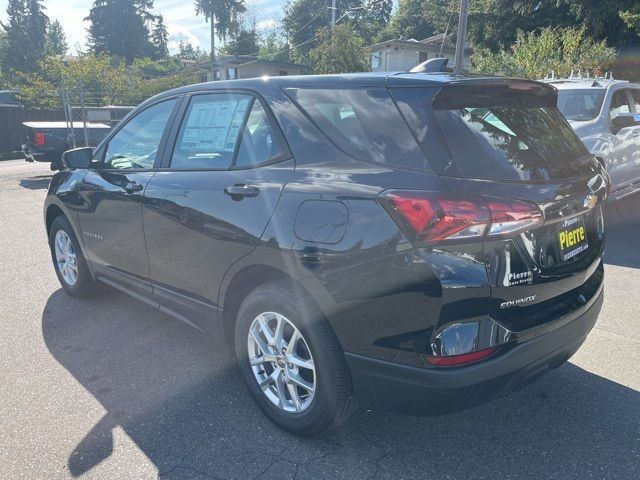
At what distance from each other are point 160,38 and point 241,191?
81.5 meters

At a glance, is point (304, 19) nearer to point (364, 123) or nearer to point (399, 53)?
point (399, 53)

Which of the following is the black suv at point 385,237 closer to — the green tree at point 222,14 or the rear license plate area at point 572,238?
the rear license plate area at point 572,238

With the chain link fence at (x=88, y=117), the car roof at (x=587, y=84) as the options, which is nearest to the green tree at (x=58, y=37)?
the chain link fence at (x=88, y=117)

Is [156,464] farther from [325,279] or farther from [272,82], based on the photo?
[272,82]

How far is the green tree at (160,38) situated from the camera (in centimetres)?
7329

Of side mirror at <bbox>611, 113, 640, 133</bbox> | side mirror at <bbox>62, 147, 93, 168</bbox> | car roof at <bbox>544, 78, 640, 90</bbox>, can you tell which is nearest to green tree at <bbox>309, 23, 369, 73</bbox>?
car roof at <bbox>544, 78, 640, 90</bbox>

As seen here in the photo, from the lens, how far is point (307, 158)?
250 centimetres

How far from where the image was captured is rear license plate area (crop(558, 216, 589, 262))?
232cm

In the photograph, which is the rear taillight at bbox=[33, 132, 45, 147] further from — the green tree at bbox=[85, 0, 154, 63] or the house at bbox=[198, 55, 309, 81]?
the green tree at bbox=[85, 0, 154, 63]

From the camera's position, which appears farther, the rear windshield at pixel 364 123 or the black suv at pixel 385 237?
the rear windshield at pixel 364 123

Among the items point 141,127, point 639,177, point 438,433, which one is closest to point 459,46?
point 639,177

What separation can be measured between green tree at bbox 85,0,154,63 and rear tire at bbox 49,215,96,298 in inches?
2511

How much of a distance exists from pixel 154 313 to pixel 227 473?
2.14m

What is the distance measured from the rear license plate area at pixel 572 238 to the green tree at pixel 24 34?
6393 cm
